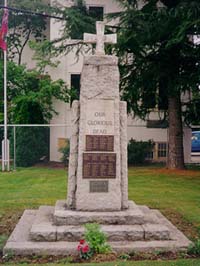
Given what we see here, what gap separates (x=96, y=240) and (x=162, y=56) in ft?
36.4

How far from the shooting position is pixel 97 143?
26.9 feet

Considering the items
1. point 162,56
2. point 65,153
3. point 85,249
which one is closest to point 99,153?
point 85,249

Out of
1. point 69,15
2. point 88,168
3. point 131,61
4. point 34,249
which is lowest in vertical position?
point 34,249

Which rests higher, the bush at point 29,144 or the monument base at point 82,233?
the bush at point 29,144

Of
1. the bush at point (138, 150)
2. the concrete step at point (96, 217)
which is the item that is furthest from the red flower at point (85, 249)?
the bush at point (138, 150)

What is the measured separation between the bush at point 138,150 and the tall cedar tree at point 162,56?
3.02 metres

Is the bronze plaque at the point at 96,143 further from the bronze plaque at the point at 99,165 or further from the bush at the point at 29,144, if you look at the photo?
the bush at the point at 29,144

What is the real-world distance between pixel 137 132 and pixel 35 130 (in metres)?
5.24

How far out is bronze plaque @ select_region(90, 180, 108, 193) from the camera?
8.22m

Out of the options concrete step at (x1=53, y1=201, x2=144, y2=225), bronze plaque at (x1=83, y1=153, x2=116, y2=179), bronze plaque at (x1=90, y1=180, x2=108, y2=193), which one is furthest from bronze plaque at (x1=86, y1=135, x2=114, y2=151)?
concrete step at (x1=53, y1=201, x2=144, y2=225)

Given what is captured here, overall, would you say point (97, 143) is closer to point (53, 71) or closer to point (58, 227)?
point (58, 227)

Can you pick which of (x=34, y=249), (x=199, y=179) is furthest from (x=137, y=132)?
(x=34, y=249)

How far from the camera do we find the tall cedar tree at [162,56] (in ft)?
49.2

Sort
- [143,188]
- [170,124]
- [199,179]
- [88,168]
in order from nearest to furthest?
[88,168]
[143,188]
[199,179]
[170,124]
